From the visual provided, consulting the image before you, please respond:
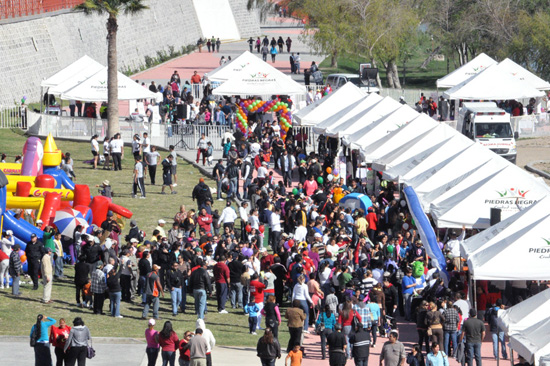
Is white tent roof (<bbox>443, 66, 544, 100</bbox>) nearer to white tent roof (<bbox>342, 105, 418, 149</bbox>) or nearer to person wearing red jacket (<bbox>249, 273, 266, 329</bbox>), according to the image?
white tent roof (<bbox>342, 105, 418, 149</bbox>)

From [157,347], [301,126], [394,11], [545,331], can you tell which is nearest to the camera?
[545,331]

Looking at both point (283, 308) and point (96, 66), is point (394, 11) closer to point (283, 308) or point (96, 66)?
point (96, 66)

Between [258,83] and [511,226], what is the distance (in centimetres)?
2348

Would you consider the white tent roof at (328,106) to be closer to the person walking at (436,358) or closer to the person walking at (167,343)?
the person walking at (167,343)

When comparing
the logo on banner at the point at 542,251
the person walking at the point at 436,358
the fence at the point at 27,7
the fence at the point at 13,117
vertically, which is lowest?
the person walking at the point at 436,358

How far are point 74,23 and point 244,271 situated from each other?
42.3m

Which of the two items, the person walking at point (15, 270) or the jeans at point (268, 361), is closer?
the jeans at point (268, 361)

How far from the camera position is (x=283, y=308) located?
21719 millimetres

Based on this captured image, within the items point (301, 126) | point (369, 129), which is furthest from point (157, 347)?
point (301, 126)

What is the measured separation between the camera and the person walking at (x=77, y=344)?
16.7 meters

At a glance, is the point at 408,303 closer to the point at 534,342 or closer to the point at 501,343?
the point at 501,343

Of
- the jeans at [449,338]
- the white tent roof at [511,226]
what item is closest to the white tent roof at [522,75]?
the white tent roof at [511,226]

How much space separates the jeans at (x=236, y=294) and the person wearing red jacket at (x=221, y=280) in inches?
10.6

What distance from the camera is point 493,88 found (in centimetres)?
4397
